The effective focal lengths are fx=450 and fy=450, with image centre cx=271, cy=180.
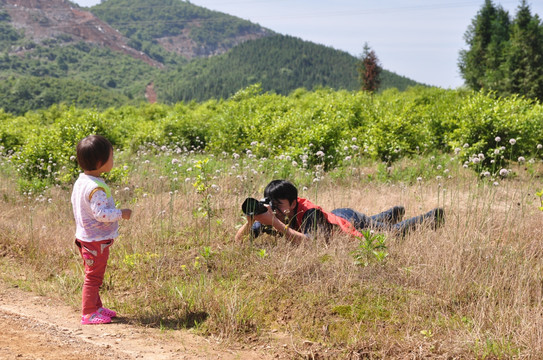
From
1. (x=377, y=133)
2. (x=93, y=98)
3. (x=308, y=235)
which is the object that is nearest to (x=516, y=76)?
(x=377, y=133)

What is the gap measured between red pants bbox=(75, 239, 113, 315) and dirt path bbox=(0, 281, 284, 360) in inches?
6.9

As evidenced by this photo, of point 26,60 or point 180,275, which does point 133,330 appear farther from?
point 26,60

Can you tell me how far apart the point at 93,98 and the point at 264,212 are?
93.1 metres

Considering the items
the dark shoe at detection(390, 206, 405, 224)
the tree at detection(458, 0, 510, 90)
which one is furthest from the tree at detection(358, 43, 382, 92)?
the dark shoe at detection(390, 206, 405, 224)

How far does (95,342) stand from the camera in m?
3.00

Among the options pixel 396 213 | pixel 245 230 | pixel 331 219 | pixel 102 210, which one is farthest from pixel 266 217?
pixel 396 213

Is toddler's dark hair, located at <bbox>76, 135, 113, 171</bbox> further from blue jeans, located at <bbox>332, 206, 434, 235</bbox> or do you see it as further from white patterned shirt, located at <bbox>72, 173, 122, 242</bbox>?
blue jeans, located at <bbox>332, 206, 434, 235</bbox>

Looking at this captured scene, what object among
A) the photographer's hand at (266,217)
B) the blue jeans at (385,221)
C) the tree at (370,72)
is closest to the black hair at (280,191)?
the photographer's hand at (266,217)

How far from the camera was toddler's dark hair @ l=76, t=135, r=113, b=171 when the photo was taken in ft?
10.5

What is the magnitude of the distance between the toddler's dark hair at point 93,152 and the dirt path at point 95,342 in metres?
1.17

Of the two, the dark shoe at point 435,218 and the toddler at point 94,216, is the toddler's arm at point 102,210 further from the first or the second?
the dark shoe at point 435,218

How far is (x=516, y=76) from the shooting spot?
3169 cm

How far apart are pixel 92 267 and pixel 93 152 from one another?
85 cm

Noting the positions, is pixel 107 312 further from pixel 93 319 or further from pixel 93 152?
pixel 93 152
